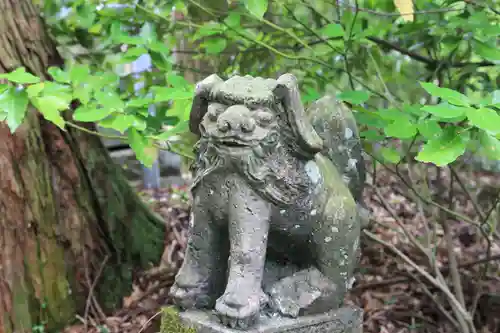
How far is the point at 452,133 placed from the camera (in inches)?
55.4

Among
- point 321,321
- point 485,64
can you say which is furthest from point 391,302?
point 321,321

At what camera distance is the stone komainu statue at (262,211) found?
1.33m

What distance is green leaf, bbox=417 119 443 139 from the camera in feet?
5.34

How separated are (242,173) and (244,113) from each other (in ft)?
0.45

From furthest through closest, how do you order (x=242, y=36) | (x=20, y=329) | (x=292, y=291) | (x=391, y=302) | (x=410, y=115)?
(x=391, y=302) < (x=20, y=329) < (x=242, y=36) < (x=410, y=115) < (x=292, y=291)

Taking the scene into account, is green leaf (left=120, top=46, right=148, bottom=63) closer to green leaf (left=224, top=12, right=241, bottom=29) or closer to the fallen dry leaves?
green leaf (left=224, top=12, right=241, bottom=29)

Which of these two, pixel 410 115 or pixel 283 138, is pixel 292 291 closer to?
pixel 283 138

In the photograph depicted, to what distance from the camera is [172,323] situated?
4.87 feet

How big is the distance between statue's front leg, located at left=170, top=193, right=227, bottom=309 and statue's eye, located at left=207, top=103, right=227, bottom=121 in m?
0.23

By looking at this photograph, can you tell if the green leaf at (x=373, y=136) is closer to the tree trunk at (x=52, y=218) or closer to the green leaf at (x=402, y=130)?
the green leaf at (x=402, y=130)

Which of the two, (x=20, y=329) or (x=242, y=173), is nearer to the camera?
(x=242, y=173)

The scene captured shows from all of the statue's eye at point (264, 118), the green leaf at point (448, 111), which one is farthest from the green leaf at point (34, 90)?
the green leaf at point (448, 111)

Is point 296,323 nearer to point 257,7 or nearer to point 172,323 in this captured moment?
point 172,323

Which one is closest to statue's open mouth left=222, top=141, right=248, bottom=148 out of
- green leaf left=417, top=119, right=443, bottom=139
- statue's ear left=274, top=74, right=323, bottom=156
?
statue's ear left=274, top=74, right=323, bottom=156
